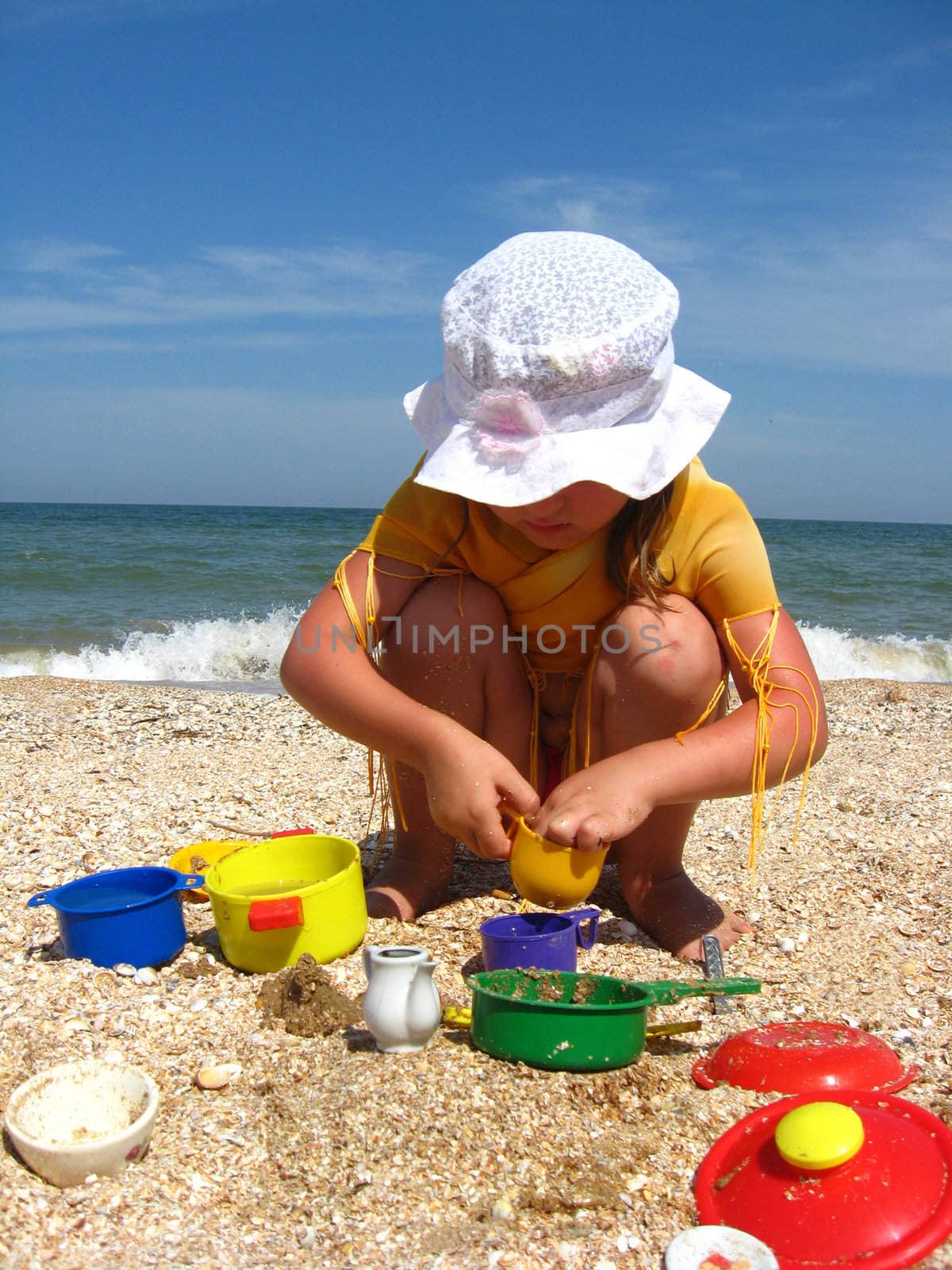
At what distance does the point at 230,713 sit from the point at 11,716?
38.3 inches

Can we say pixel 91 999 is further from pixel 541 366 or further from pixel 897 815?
pixel 897 815

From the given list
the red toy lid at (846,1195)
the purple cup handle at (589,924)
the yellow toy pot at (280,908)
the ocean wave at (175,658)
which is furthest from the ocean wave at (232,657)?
the red toy lid at (846,1195)

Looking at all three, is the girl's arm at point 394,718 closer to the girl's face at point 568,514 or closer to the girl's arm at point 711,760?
the girl's arm at point 711,760

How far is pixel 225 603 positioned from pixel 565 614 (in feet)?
35.5

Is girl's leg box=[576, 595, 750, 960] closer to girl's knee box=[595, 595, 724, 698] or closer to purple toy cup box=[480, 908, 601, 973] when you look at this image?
girl's knee box=[595, 595, 724, 698]

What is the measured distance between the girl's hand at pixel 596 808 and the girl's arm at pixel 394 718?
0.27 feet

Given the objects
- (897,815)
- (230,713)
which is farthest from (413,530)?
(230,713)

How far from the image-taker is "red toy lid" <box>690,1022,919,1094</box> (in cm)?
148

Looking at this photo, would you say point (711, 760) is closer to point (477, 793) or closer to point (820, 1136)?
point (477, 793)

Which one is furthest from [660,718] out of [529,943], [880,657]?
[880,657]

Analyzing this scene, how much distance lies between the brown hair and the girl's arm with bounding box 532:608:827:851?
18 centimetres

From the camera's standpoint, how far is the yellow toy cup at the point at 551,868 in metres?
1.72

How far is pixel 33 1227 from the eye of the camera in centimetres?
120

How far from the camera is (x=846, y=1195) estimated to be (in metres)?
1.17
